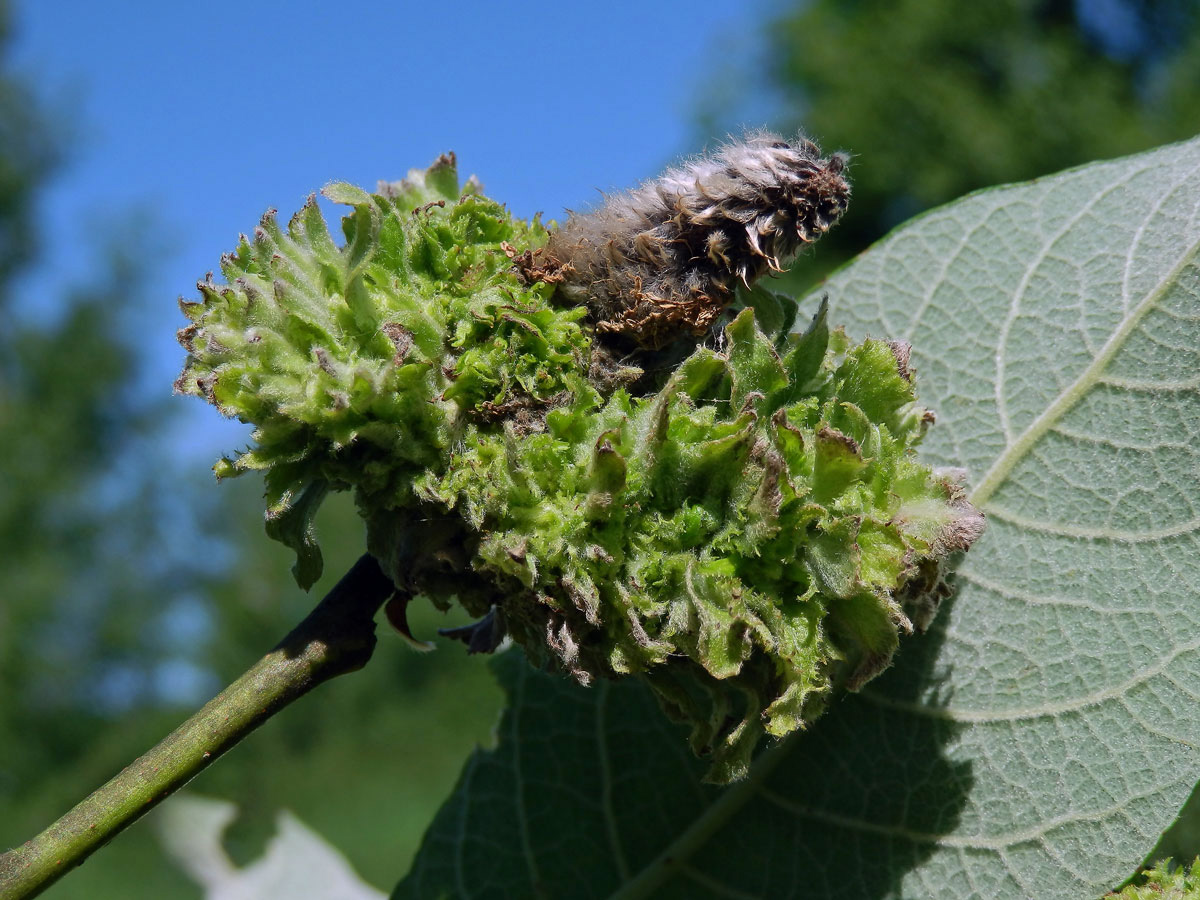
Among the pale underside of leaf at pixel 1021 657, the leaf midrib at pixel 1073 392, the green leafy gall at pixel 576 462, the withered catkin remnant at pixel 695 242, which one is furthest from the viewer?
the leaf midrib at pixel 1073 392

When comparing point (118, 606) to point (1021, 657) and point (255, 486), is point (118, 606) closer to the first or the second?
point (255, 486)

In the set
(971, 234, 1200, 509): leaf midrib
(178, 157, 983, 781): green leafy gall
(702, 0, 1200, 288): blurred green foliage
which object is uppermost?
(178, 157, 983, 781): green leafy gall

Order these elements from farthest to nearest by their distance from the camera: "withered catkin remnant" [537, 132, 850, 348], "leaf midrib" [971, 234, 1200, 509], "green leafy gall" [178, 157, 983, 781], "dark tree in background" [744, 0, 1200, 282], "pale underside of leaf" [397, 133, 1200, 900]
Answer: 1. "dark tree in background" [744, 0, 1200, 282]
2. "leaf midrib" [971, 234, 1200, 509]
3. "pale underside of leaf" [397, 133, 1200, 900]
4. "withered catkin remnant" [537, 132, 850, 348]
5. "green leafy gall" [178, 157, 983, 781]

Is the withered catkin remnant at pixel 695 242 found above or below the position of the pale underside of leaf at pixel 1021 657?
above

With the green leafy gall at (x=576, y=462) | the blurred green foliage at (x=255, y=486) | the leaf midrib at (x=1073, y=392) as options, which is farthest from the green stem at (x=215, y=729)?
the blurred green foliage at (x=255, y=486)

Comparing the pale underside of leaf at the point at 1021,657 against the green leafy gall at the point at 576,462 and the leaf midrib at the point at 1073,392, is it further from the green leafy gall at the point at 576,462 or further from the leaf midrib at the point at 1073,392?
the green leafy gall at the point at 576,462

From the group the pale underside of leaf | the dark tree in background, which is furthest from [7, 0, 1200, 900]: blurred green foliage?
the pale underside of leaf

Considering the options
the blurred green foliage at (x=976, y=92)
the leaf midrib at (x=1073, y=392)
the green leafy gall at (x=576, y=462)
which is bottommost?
the blurred green foliage at (x=976, y=92)

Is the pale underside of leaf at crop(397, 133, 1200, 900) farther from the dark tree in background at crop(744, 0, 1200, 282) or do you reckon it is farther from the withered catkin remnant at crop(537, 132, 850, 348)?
the dark tree in background at crop(744, 0, 1200, 282)
